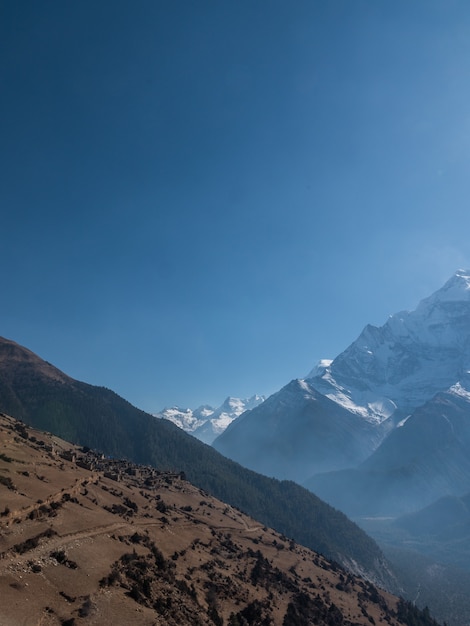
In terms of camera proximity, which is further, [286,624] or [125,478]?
[125,478]

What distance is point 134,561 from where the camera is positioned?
5481 cm

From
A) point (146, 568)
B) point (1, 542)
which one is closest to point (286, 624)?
point (146, 568)

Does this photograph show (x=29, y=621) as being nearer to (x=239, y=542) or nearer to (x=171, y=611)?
(x=171, y=611)

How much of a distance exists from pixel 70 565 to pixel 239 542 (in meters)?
62.5

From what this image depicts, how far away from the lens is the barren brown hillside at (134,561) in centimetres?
4200

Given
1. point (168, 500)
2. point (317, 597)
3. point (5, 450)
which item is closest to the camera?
point (5, 450)

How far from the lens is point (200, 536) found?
89.4 m

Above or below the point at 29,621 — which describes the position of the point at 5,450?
above

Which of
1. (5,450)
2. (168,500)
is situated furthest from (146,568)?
(168,500)

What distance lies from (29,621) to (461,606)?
21428 cm

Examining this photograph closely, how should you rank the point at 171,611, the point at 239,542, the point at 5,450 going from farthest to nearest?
the point at 239,542 < the point at 5,450 < the point at 171,611

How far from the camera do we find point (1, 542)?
4525 centimetres

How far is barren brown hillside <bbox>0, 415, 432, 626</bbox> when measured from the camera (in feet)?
138

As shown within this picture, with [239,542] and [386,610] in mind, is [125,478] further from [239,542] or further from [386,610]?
[386,610]
